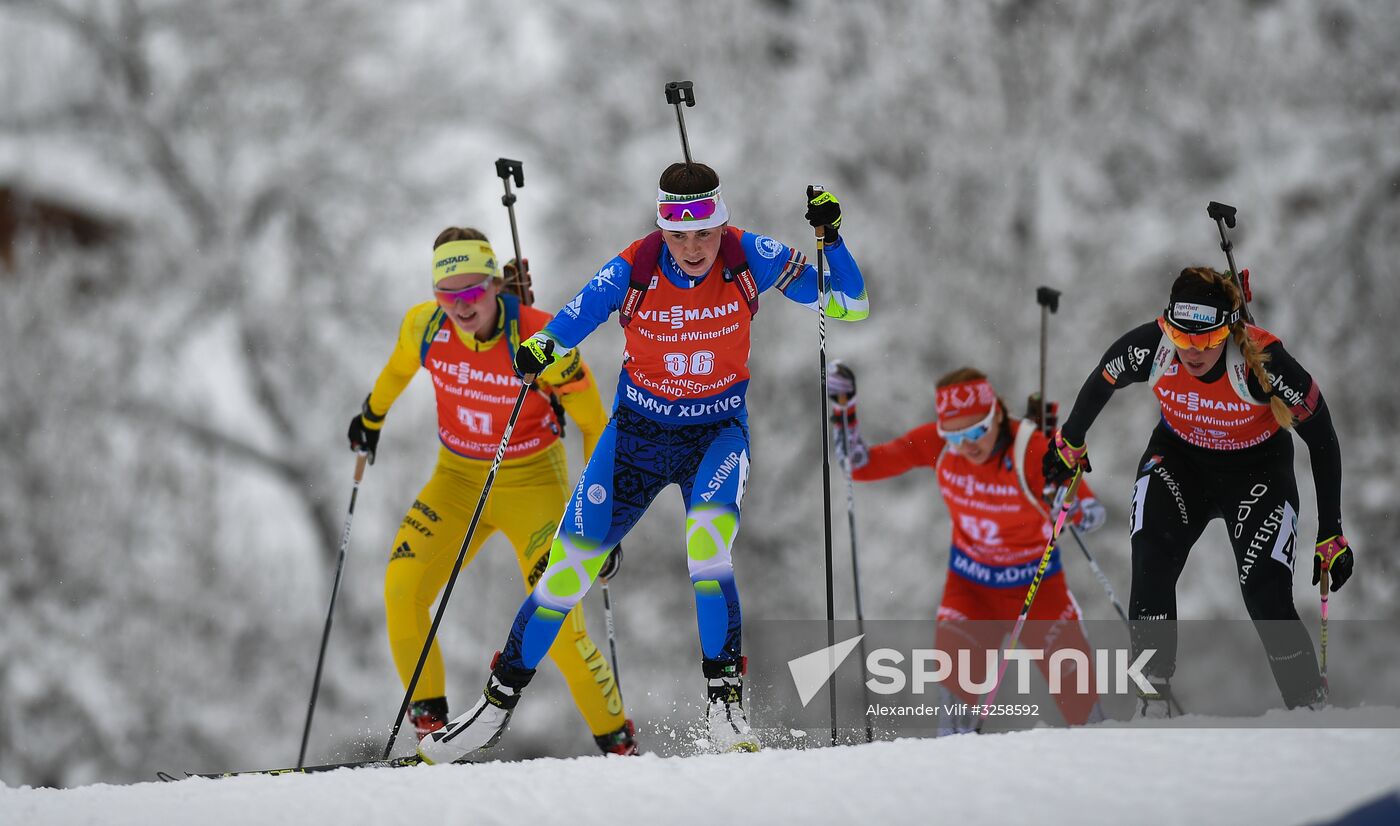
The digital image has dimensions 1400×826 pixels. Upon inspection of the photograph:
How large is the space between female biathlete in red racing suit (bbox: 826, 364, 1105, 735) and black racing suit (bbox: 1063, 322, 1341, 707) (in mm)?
974

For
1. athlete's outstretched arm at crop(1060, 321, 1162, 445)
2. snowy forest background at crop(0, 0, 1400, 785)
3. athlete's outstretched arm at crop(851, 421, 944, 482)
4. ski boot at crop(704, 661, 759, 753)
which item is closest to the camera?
ski boot at crop(704, 661, 759, 753)

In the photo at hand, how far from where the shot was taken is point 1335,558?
4.51m

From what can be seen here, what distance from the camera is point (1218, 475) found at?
4.75m

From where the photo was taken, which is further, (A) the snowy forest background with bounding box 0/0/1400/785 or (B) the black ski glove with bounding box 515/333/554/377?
(A) the snowy forest background with bounding box 0/0/1400/785

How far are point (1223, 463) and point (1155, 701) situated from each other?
2.97 ft

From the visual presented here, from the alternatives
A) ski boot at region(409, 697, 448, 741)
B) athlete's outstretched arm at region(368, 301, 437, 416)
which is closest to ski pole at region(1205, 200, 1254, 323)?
athlete's outstretched arm at region(368, 301, 437, 416)

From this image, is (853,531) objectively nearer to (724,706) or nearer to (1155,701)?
(1155,701)

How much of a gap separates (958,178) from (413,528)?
494 inches

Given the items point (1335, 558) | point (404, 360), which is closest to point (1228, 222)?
point (1335, 558)

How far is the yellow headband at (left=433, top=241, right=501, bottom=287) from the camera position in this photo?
16.2 ft

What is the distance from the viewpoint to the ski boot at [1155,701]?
15.6 ft

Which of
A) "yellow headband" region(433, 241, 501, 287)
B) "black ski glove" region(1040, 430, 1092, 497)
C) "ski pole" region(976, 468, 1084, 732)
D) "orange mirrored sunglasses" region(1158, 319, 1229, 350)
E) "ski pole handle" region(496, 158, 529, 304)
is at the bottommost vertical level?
"ski pole" region(976, 468, 1084, 732)

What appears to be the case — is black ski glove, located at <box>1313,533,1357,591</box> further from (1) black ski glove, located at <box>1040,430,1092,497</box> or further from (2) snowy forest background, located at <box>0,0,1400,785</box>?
(2) snowy forest background, located at <box>0,0,1400,785</box>

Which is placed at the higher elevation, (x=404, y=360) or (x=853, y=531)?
(x=404, y=360)
